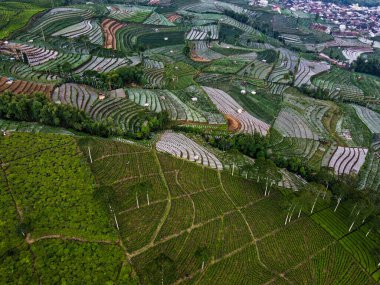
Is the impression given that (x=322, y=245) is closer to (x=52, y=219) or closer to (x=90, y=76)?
(x=52, y=219)

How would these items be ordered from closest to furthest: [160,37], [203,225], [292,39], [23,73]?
[203,225], [23,73], [160,37], [292,39]

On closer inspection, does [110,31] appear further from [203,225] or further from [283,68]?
[203,225]

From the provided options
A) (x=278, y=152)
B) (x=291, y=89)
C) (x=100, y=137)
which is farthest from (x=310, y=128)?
(x=100, y=137)

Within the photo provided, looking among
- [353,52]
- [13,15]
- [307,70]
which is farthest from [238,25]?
[13,15]

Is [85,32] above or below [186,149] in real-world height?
above

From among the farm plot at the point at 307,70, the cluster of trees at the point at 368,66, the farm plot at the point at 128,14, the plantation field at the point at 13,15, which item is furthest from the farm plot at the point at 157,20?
the cluster of trees at the point at 368,66

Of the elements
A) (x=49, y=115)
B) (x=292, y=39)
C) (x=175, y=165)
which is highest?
(x=49, y=115)
